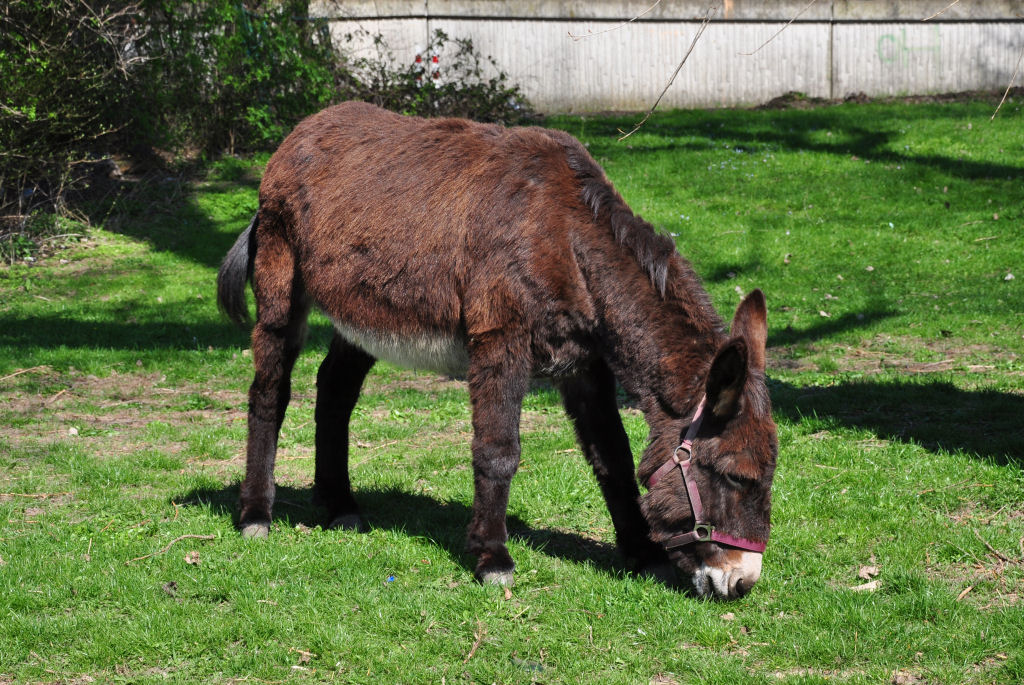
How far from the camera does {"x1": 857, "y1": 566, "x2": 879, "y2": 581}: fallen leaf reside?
14.7ft

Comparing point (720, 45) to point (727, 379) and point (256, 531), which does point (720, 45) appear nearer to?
point (256, 531)

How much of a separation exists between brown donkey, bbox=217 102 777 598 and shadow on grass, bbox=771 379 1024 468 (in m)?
2.52

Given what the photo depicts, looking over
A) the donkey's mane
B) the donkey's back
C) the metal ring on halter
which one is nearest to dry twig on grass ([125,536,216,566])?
the donkey's back

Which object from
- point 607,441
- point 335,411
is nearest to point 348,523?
point 335,411

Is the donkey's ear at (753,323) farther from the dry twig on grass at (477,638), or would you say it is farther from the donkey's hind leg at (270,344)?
the donkey's hind leg at (270,344)

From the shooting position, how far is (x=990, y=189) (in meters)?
13.2

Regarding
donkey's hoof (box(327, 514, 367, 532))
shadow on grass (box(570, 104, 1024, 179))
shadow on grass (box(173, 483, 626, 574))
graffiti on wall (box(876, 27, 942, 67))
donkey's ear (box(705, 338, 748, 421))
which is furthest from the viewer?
graffiti on wall (box(876, 27, 942, 67))

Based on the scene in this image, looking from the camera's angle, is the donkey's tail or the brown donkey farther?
the donkey's tail

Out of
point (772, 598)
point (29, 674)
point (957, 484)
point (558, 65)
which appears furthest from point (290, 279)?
point (558, 65)

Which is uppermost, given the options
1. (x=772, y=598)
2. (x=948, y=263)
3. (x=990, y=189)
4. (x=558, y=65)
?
(x=558, y=65)

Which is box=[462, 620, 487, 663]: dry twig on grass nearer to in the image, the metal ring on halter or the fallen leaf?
the metal ring on halter

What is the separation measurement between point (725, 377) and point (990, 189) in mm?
11239

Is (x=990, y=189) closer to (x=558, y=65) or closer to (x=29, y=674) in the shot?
(x=558, y=65)

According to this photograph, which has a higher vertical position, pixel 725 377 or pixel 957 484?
pixel 725 377
